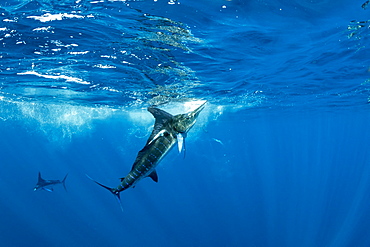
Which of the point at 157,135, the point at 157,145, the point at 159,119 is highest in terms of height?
the point at 159,119

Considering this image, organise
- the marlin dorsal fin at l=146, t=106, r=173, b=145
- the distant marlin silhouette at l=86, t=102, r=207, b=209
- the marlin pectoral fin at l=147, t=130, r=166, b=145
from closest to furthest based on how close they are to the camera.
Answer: the distant marlin silhouette at l=86, t=102, r=207, b=209, the marlin pectoral fin at l=147, t=130, r=166, b=145, the marlin dorsal fin at l=146, t=106, r=173, b=145

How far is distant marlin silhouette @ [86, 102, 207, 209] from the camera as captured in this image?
254 cm

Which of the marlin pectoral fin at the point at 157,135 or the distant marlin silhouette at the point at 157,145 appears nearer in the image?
the distant marlin silhouette at the point at 157,145

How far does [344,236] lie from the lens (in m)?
35.4

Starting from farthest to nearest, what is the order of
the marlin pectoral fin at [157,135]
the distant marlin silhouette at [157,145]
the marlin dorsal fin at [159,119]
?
the marlin dorsal fin at [159,119]
the marlin pectoral fin at [157,135]
the distant marlin silhouette at [157,145]

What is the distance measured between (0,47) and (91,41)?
14.7 feet

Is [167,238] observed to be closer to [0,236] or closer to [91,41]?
[0,236]

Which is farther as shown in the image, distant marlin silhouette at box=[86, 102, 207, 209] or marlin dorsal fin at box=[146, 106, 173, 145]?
marlin dorsal fin at box=[146, 106, 173, 145]

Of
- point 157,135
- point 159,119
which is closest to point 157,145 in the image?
point 157,135

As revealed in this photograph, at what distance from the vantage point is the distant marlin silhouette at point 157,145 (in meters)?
2.54

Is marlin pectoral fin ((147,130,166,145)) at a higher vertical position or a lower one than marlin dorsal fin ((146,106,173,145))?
lower

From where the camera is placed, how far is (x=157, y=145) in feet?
8.73

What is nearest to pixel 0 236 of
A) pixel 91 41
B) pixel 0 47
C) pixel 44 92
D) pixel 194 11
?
pixel 44 92

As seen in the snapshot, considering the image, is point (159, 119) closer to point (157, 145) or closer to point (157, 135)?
point (157, 135)
